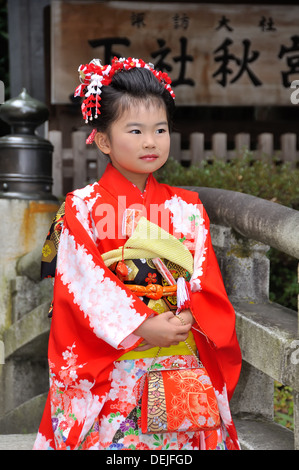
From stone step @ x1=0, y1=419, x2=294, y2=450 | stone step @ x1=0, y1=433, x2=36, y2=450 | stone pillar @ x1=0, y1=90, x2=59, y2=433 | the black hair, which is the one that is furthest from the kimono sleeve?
stone pillar @ x1=0, y1=90, x2=59, y2=433

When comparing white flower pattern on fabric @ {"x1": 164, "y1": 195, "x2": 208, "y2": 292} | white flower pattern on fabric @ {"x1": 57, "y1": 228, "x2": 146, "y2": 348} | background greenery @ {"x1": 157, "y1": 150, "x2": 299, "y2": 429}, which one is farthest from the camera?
background greenery @ {"x1": 157, "y1": 150, "x2": 299, "y2": 429}

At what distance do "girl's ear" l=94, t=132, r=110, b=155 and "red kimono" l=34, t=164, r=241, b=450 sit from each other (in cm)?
11

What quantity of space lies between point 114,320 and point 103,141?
0.75 meters

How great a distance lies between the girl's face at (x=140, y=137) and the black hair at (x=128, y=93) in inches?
0.9

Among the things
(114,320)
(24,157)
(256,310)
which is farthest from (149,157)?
(24,157)

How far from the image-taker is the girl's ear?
2.66 m

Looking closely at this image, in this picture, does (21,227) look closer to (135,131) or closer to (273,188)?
(273,188)

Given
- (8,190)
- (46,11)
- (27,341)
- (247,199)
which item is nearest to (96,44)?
(46,11)

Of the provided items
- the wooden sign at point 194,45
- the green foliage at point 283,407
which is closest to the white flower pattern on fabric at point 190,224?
the green foliage at point 283,407

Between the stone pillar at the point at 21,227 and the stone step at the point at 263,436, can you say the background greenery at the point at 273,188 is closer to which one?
the stone pillar at the point at 21,227

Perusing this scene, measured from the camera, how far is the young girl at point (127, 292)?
2451mm

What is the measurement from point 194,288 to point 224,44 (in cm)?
627

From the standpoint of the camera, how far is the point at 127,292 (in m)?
2.43

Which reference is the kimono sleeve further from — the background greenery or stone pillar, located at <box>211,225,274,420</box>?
the background greenery
